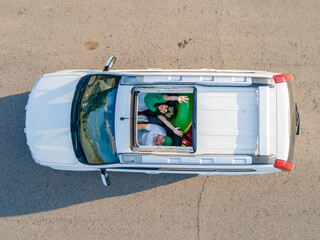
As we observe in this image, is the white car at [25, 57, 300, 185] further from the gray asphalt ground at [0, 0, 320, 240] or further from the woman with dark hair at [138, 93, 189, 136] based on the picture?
the gray asphalt ground at [0, 0, 320, 240]

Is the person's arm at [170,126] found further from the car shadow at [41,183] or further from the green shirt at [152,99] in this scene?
the car shadow at [41,183]

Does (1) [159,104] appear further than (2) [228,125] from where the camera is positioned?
Yes

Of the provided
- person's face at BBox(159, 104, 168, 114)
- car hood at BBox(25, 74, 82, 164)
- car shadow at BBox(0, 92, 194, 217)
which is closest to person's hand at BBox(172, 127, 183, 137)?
person's face at BBox(159, 104, 168, 114)

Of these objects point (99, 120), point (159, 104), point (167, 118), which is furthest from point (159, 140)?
point (99, 120)

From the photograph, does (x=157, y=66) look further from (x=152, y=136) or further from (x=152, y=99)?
(x=152, y=136)

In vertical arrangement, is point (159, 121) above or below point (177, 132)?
above

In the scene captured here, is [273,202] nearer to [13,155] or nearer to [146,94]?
[146,94]

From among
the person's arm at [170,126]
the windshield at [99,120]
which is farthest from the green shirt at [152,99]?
the windshield at [99,120]
